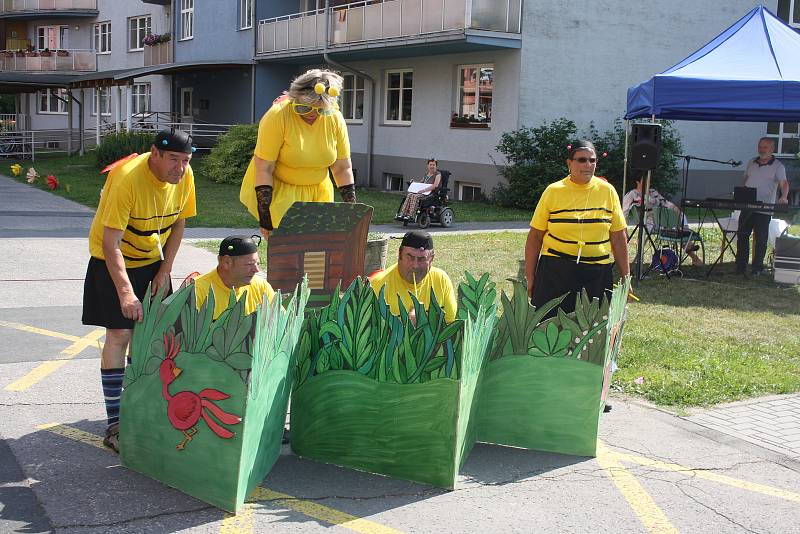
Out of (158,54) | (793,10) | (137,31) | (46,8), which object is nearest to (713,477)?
(793,10)

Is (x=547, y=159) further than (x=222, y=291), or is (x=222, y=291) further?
(x=547, y=159)

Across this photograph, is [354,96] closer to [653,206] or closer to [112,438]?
[653,206]

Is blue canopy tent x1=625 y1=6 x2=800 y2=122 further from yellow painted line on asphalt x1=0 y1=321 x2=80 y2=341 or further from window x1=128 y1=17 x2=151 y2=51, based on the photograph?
window x1=128 y1=17 x2=151 y2=51

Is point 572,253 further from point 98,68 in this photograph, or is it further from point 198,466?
point 98,68

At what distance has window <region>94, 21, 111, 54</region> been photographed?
44.2 metres

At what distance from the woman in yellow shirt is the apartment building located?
14768 millimetres

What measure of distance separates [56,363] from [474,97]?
56.3ft

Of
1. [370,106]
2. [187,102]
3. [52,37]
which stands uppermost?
[52,37]

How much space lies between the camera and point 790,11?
82.1 feet

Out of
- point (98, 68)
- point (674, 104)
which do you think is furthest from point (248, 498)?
point (98, 68)

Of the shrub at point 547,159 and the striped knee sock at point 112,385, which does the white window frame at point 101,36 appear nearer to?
the shrub at point 547,159

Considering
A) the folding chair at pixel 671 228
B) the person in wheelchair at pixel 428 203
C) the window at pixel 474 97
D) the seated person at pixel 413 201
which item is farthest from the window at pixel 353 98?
the folding chair at pixel 671 228

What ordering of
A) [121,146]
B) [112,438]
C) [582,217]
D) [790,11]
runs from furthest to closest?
[121,146] → [790,11] → [582,217] → [112,438]

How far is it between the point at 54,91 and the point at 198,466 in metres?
46.0
